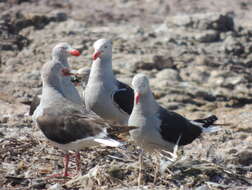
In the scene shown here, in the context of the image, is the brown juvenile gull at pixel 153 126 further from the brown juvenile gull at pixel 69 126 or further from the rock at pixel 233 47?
the rock at pixel 233 47

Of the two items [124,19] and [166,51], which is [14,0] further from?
[166,51]

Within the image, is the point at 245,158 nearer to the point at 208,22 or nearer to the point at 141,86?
the point at 141,86

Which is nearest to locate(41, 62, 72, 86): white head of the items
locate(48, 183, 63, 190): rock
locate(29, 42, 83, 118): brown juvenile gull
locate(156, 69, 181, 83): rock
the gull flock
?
the gull flock

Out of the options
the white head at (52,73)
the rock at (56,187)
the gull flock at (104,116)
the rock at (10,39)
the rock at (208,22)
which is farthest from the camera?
the rock at (208,22)

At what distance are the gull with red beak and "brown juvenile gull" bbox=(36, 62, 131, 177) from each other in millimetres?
1328


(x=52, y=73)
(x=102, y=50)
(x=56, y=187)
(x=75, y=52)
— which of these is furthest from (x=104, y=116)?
(x=56, y=187)

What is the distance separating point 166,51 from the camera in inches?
602

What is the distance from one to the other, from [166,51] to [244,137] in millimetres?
5317

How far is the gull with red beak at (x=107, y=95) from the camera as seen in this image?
9359mm

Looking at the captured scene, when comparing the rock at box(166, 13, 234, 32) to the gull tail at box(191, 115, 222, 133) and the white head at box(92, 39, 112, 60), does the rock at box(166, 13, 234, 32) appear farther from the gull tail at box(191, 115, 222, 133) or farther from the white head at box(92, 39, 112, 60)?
the gull tail at box(191, 115, 222, 133)

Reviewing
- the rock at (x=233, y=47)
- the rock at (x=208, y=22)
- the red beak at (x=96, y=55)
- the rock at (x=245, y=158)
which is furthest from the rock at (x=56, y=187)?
A: the rock at (x=208, y=22)

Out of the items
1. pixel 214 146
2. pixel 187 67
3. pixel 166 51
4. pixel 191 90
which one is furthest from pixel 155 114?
pixel 166 51

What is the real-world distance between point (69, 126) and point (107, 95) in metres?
1.92

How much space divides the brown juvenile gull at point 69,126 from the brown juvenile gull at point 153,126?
24.1 inches
